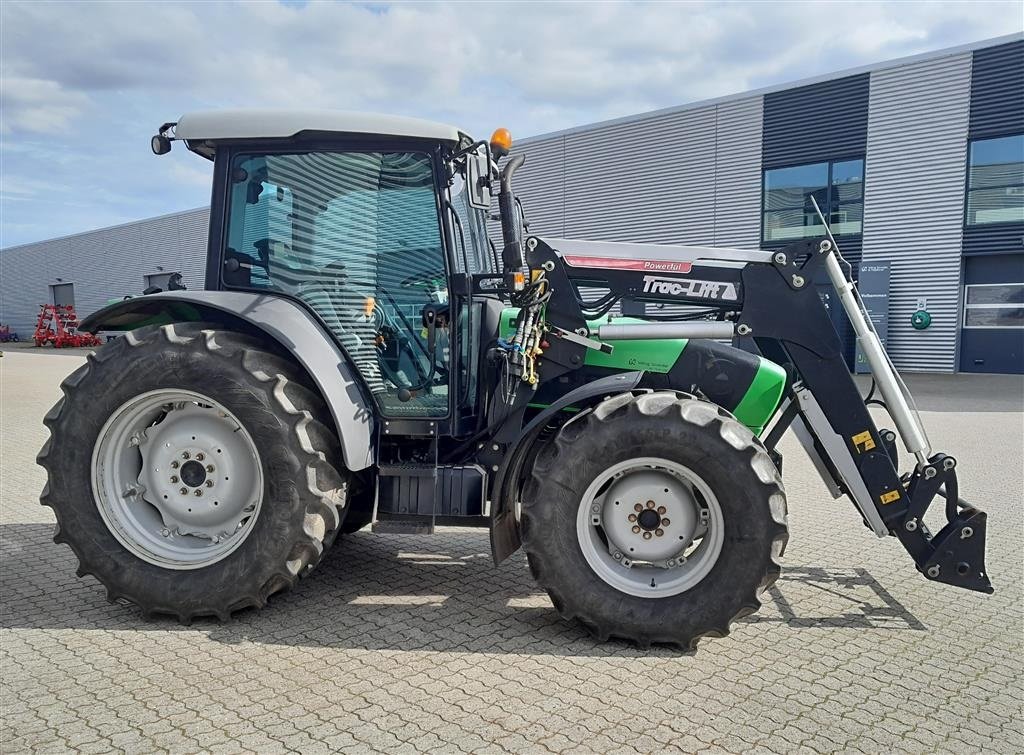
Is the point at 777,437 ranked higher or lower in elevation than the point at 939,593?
higher

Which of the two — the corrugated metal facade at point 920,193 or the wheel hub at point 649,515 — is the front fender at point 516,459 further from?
the corrugated metal facade at point 920,193

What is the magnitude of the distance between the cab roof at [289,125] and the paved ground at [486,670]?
2.57 m

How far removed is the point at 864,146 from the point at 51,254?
48.1m

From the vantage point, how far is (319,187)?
13.5ft

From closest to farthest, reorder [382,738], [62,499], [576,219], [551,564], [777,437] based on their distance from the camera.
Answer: [382,738], [551,564], [62,499], [777,437], [576,219]

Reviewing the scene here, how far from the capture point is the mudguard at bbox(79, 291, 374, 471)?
3.86 metres

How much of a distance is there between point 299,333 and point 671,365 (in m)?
2.04

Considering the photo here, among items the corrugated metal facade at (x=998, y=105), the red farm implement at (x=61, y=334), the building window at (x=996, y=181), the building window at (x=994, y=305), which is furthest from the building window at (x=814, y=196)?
the red farm implement at (x=61, y=334)

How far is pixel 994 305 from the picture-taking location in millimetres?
19344

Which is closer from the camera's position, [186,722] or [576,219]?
[186,722]

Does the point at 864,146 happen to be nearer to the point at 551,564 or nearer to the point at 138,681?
the point at 551,564

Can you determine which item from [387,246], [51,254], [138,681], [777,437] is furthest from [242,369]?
[51,254]

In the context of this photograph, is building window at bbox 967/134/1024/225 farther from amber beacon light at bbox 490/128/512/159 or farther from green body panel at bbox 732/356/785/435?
amber beacon light at bbox 490/128/512/159

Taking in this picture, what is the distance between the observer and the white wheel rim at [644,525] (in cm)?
369
